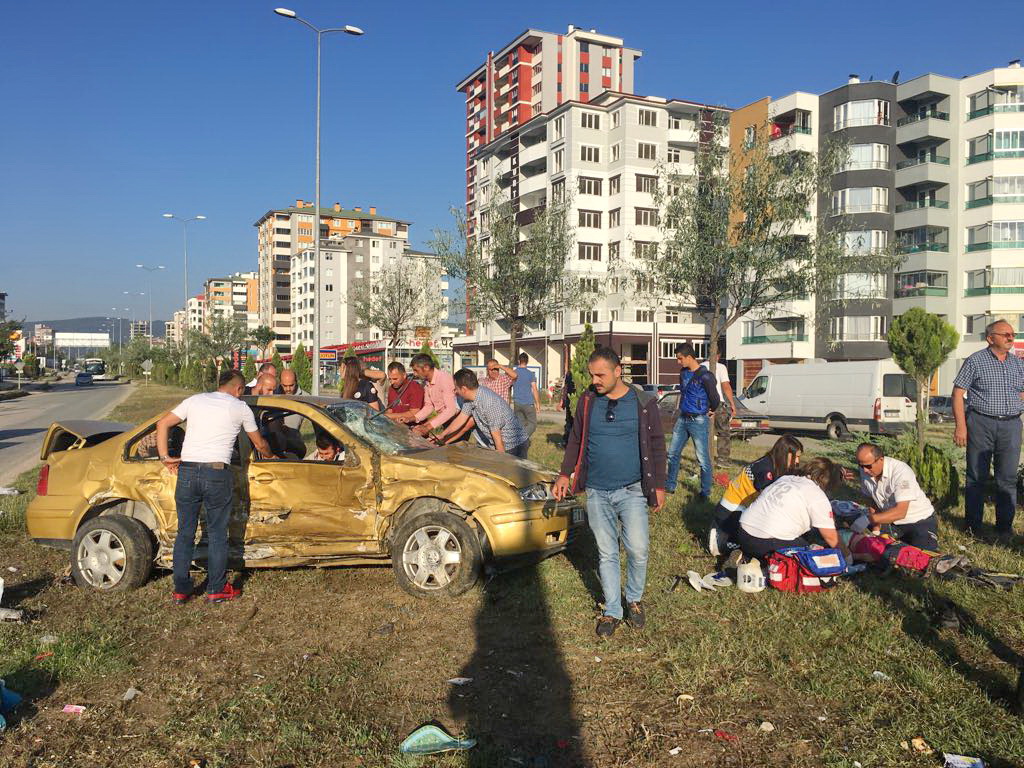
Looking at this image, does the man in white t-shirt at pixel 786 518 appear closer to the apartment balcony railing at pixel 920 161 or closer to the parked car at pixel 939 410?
the parked car at pixel 939 410

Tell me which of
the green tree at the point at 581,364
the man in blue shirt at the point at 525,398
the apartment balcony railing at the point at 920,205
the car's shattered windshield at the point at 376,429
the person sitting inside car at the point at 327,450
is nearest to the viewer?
the person sitting inside car at the point at 327,450

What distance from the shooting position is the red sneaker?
616cm

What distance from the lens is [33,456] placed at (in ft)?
54.4

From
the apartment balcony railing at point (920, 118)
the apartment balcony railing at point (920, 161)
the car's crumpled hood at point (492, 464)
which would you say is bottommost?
the car's crumpled hood at point (492, 464)

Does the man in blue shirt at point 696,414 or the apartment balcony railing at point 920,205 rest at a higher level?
the apartment balcony railing at point 920,205

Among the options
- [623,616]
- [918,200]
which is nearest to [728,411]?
[623,616]

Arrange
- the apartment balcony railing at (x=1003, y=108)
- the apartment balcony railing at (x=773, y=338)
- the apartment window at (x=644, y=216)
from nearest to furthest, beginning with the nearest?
the apartment balcony railing at (x=1003, y=108)
the apartment balcony railing at (x=773, y=338)
the apartment window at (x=644, y=216)

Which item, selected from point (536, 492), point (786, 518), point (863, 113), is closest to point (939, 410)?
point (786, 518)

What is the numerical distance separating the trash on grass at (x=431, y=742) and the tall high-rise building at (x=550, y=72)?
8064 centimetres

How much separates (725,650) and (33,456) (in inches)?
634

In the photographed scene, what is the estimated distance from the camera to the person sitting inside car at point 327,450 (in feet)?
21.7

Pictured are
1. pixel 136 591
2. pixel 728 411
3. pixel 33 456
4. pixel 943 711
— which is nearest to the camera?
pixel 943 711

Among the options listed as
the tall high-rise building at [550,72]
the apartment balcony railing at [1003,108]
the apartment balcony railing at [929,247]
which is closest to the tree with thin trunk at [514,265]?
→ the apartment balcony railing at [929,247]

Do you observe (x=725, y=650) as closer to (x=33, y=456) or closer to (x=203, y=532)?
(x=203, y=532)
